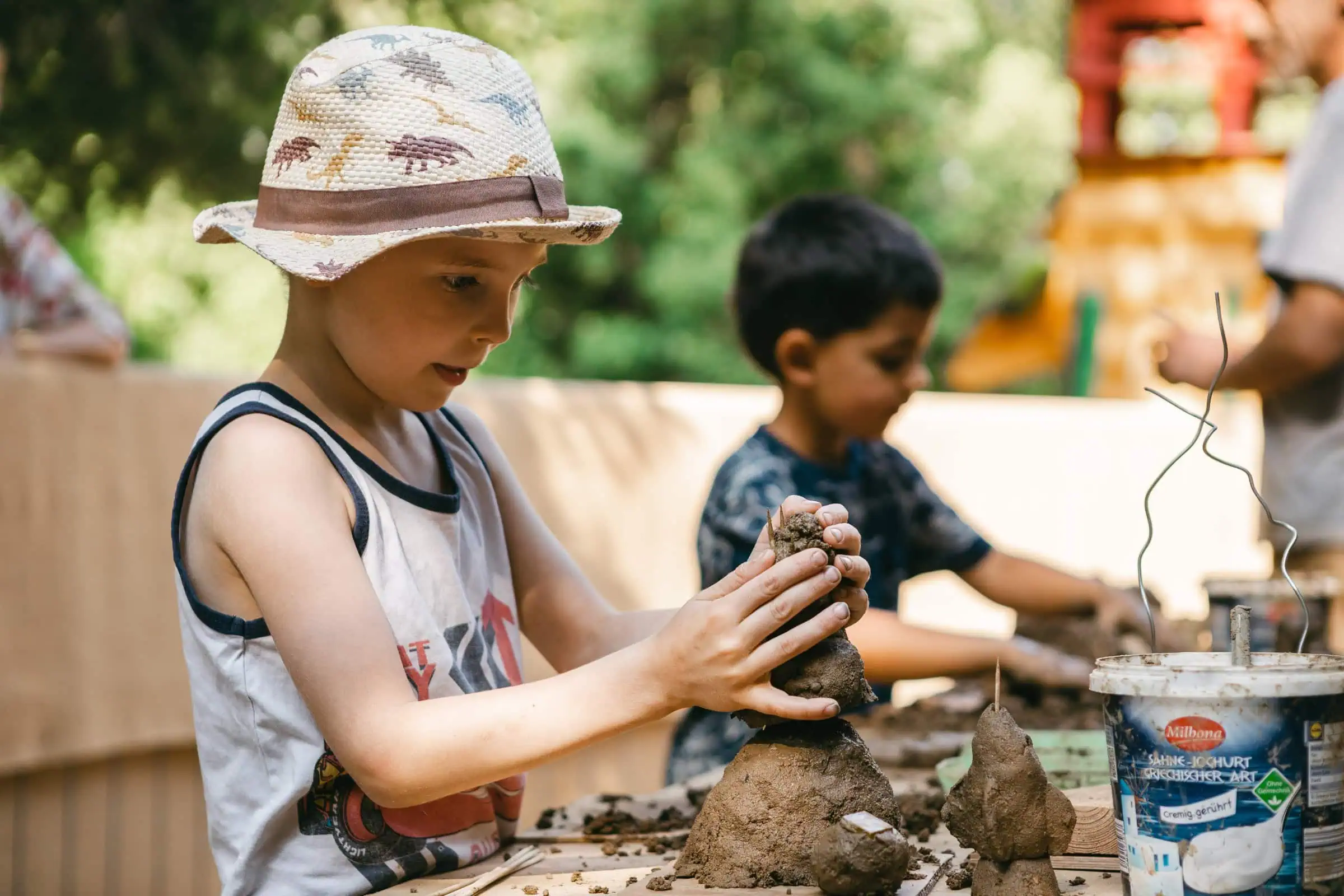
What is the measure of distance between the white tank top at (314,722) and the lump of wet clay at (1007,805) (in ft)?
2.59

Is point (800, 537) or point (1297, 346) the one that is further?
point (1297, 346)

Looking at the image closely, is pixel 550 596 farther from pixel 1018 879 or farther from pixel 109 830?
pixel 109 830

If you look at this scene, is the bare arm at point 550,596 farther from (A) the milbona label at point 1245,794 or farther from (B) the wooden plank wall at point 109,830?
(B) the wooden plank wall at point 109,830

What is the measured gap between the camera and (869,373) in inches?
135

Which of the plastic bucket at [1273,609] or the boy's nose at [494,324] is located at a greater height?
the boy's nose at [494,324]

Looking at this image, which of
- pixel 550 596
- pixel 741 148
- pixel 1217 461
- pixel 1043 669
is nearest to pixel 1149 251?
pixel 741 148

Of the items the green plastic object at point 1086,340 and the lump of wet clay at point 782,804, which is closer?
the lump of wet clay at point 782,804

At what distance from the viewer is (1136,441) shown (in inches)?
293

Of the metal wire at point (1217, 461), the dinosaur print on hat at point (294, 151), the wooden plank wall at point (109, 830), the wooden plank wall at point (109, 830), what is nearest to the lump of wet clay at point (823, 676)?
the metal wire at point (1217, 461)

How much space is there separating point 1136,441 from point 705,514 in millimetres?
4939

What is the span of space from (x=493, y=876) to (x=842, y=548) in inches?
26.8

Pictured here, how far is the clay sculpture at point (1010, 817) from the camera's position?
5.01 ft

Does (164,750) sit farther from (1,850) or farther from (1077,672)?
(1077,672)

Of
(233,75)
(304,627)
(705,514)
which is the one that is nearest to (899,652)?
(705,514)
